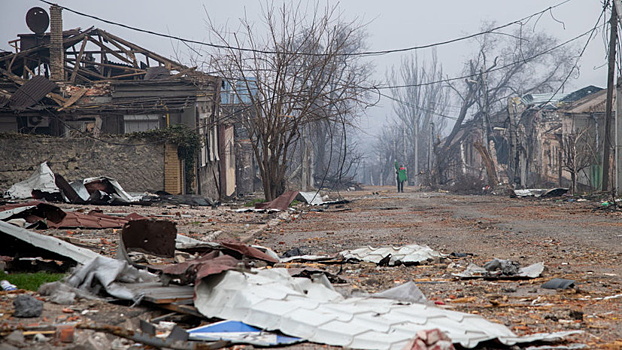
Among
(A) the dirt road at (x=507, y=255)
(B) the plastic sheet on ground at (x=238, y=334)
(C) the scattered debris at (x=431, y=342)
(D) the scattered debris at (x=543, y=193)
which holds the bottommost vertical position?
(D) the scattered debris at (x=543, y=193)

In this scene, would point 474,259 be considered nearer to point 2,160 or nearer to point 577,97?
point 2,160

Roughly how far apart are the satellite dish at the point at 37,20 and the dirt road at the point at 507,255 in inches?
796

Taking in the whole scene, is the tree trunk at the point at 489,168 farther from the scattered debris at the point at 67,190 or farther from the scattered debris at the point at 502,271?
the scattered debris at the point at 502,271

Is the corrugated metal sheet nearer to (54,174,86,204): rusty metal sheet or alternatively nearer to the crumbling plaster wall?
(54,174,86,204): rusty metal sheet

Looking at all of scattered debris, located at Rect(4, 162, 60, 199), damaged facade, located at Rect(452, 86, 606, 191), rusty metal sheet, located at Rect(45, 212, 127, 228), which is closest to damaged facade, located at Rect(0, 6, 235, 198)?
scattered debris, located at Rect(4, 162, 60, 199)

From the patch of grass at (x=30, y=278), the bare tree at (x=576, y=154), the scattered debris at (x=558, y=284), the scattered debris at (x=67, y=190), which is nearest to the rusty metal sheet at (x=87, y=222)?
the patch of grass at (x=30, y=278)

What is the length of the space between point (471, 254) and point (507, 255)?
1.38 ft

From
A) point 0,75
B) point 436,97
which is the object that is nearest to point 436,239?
point 0,75

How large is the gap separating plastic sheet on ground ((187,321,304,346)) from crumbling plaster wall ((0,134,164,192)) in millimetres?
21025

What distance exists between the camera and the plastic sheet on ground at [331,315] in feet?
11.9

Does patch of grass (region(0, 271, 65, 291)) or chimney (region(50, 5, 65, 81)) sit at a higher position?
chimney (region(50, 5, 65, 81))

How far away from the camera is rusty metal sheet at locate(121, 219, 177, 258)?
20.6ft

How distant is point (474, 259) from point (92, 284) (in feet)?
14.9

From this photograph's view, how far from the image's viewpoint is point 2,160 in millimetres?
23391
